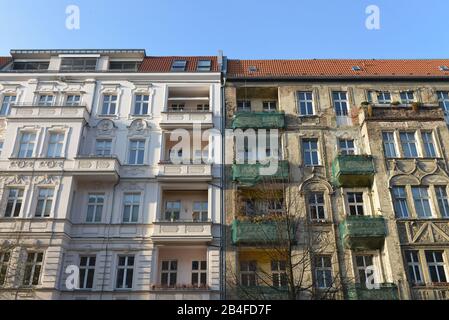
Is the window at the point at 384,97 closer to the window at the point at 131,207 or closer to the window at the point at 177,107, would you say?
the window at the point at 177,107

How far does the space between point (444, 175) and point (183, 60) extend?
16.4 m

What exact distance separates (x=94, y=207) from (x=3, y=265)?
458 centimetres

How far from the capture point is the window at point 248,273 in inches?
749

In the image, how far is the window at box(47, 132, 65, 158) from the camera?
21.0 meters

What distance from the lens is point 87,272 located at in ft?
61.9

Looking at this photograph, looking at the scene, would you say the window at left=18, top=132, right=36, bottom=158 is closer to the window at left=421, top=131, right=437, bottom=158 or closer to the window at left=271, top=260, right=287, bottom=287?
the window at left=271, top=260, right=287, bottom=287

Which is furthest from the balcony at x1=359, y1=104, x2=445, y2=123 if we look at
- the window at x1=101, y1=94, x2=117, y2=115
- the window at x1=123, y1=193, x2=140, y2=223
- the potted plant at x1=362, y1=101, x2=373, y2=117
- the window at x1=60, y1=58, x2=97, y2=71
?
the window at x1=60, y1=58, x2=97, y2=71

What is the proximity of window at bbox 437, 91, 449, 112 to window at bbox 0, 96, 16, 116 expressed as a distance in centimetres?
2398

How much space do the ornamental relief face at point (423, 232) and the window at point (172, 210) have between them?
1059cm

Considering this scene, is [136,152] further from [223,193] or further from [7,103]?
[7,103]

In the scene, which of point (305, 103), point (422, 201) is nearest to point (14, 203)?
point (305, 103)
